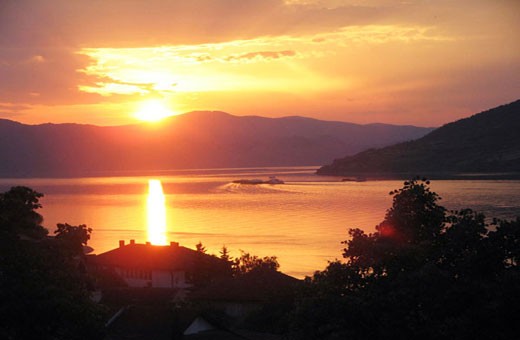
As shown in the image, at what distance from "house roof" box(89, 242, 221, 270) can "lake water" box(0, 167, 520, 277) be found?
30.9ft

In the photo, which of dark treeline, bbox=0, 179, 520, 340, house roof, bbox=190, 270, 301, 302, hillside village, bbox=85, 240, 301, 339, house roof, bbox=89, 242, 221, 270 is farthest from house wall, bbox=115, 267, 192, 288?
dark treeline, bbox=0, 179, 520, 340

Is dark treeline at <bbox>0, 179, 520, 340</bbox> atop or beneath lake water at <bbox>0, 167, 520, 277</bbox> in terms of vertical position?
atop

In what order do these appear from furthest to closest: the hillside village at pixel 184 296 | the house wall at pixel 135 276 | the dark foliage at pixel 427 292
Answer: the house wall at pixel 135 276
the hillside village at pixel 184 296
the dark foliage at pixel 427 292

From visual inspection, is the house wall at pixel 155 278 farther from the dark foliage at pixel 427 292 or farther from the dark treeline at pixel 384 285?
the dark foliage at pixel 427 292

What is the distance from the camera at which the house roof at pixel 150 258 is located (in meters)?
58.3

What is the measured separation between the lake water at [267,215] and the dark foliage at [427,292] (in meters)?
41.1

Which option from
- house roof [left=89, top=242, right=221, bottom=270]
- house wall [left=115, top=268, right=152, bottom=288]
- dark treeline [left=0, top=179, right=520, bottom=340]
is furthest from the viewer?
house wall [left=115, top=268, right=152, bottom=288]

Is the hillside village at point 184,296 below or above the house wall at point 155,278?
above

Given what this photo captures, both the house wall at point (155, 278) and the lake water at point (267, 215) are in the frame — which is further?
the lake water at point (267, 215)

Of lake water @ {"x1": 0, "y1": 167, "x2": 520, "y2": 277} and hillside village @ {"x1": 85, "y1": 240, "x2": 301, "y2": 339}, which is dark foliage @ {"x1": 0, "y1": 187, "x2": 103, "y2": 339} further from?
lake water @ {"x1": 0, "y1": 167, "x2": 520, "y2": 277}

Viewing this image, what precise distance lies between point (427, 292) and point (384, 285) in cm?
141

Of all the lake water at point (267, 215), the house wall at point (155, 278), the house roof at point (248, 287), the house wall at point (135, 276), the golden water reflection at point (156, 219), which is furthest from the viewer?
the golden water reflection at point (156, 219)

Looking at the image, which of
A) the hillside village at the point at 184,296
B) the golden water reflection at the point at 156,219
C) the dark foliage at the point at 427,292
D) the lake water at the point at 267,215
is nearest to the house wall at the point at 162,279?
the hillside village at the point at 184,296

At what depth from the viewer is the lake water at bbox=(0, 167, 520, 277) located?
273 ft
